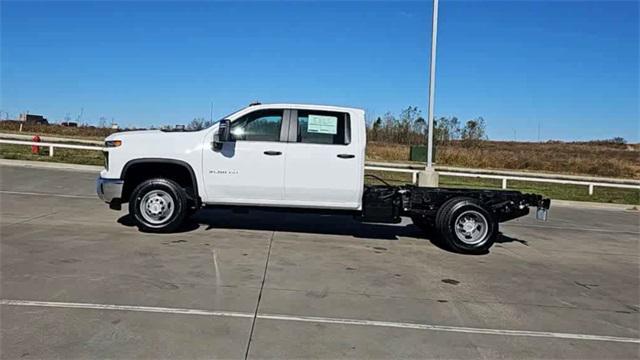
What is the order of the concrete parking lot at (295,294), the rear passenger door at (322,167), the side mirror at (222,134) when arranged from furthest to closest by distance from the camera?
the rear passenger door at (322,167) < the side mirror at (222,134) < the concrete parking lot at (295,294)

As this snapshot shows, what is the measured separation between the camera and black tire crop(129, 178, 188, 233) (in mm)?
8711

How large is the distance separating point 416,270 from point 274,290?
2.21m

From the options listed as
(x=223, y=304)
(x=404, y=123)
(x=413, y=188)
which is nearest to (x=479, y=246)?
(x=413, y=188)

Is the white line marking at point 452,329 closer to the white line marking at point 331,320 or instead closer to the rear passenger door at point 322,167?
the white line marking at point 331,320

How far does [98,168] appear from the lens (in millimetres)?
20219

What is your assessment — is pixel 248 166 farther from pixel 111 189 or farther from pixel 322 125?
pixel 111 189

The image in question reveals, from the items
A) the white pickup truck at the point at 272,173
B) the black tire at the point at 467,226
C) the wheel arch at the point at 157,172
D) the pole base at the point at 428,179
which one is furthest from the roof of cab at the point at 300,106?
the pole base at the point at 428,179

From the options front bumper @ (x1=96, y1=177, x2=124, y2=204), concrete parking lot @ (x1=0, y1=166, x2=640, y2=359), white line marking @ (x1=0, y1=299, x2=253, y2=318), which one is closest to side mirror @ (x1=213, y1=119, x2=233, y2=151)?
concrete parking lot @ (x1=0, y1=166, x2=640, y2=359)

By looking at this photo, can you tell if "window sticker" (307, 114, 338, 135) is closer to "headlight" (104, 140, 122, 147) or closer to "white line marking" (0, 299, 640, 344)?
"headlight" (104, 140, 122, 147)

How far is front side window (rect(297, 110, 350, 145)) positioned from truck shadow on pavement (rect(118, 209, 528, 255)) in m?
1.56

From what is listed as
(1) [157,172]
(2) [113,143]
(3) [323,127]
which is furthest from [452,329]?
(2) [113,143]

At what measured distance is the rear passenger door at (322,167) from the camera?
8617 mm

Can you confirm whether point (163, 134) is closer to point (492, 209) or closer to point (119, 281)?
point (119, 281)

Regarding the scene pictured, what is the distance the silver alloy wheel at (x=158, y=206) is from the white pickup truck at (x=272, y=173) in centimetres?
2
